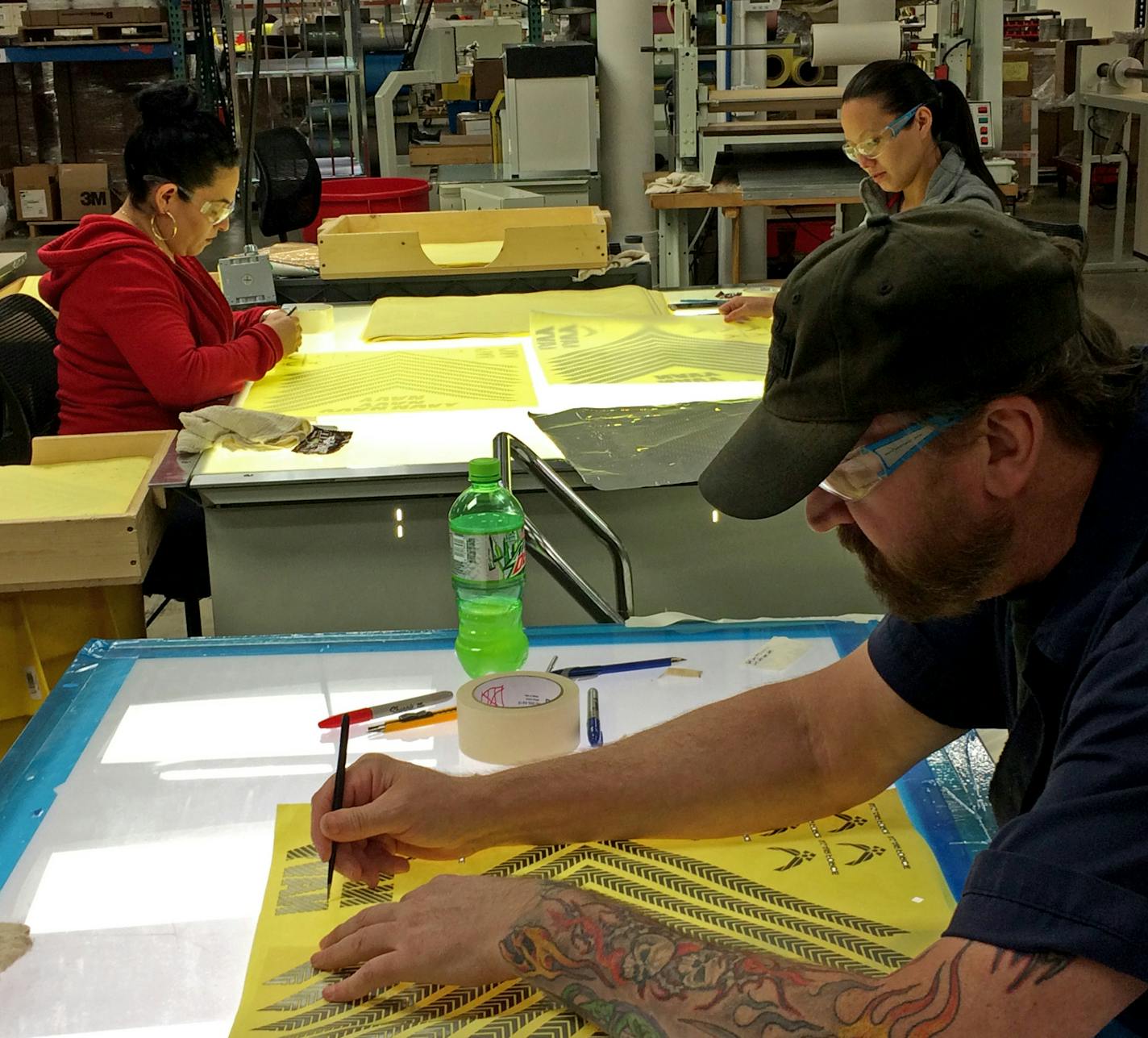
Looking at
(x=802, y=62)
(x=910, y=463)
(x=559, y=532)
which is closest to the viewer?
(x=910, y=463)

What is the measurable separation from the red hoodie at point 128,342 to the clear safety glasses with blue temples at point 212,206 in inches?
4.8

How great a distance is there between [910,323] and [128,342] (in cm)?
194

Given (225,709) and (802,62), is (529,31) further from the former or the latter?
(225,709)

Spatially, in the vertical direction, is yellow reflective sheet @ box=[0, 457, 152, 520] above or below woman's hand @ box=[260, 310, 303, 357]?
below

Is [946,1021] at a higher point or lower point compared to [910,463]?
lower

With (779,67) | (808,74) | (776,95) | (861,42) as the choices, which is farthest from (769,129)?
(779,67)

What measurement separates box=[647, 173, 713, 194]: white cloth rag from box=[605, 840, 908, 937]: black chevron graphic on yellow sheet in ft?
12.9

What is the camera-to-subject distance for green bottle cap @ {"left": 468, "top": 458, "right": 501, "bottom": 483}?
1642mm

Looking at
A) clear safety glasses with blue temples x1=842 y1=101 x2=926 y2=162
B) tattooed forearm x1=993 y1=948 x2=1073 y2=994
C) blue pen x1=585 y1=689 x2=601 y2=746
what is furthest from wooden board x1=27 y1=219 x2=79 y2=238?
tattooed forearm x1=993 y1=948 x2=1073 y2=994

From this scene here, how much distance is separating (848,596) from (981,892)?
5.07ft

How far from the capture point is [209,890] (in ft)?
3.78

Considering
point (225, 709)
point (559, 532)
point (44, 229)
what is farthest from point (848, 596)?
point (44, 229)

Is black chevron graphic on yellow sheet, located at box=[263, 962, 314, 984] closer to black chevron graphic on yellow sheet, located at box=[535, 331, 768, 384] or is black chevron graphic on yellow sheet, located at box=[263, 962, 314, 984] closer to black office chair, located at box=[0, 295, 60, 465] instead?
black chevron graphic on yellow sheet, located at box=[535, 331, 768, 384]

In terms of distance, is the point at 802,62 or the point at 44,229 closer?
the point at 802,62
